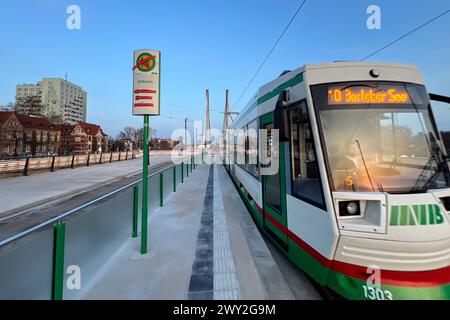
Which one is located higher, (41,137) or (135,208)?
(41,137)

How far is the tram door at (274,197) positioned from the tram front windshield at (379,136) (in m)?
1.06

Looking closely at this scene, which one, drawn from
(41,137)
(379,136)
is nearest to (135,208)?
(379,136)

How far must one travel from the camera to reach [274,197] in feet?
14.0

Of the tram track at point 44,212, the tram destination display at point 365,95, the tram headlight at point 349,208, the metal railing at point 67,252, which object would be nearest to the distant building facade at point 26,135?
the tram track at point 44,212

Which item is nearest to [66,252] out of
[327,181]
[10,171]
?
[327,181]

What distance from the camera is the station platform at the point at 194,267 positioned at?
3082mm

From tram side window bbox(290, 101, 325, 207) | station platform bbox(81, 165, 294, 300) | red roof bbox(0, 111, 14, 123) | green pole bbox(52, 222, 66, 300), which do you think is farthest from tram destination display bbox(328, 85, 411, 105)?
red roof bbox(0, 111, 14, 123)

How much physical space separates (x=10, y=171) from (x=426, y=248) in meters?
19.7

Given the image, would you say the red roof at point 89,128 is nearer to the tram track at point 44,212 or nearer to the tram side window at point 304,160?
the tram track at point 44,212

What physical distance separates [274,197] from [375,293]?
2071 millimetres

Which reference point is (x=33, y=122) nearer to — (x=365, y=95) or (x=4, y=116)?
(x=4, y=116)

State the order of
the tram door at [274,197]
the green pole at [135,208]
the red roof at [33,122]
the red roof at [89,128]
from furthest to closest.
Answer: the red roof at [89,128] → the red roof at [33,122] → the green pole at [135,208] → the tram door at [274,197]

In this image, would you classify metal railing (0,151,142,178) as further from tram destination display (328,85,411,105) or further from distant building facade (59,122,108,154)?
distant building facade (59,122,108,154)
